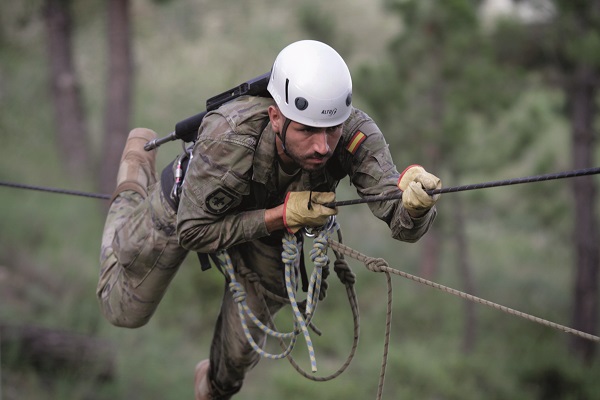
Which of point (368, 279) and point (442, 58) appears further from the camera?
point (368, 279)

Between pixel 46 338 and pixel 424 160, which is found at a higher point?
pixel 424 160

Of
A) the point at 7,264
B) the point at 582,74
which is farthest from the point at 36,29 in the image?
the point at 582,74

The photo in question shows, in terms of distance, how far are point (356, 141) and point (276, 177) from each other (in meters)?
0.38

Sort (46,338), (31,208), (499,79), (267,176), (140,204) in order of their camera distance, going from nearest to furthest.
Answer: (267,176)
(140,204)
(46,338)
(499,79)
(31,208)

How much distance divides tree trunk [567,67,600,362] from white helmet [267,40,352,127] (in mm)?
8608

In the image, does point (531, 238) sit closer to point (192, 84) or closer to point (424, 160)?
point (424, 160)

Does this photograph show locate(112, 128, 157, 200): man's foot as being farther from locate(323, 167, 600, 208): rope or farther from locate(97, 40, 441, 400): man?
locate(323, 167, 600, 208): rope

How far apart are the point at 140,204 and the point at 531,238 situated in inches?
469

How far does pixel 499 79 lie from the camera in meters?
10.9

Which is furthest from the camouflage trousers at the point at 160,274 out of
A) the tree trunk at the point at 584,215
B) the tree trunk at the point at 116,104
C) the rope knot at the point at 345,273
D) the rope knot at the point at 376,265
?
the tree trunk at the point at 584,215

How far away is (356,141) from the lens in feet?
11.6

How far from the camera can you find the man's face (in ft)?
11.0

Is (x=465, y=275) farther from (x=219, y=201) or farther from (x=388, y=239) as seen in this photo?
(x=219, y=201)

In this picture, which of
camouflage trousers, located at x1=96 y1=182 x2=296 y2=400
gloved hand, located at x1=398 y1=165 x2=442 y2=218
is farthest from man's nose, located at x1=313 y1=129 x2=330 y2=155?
camouflage trousers, located at x1=96 y1=182 x2=296 y2=400
